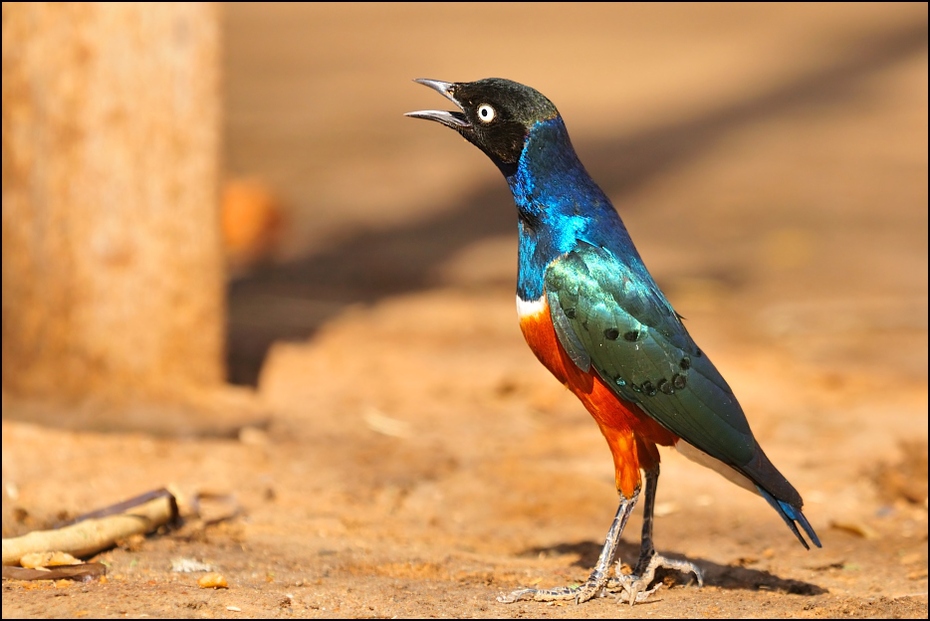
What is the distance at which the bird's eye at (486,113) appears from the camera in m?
3.86

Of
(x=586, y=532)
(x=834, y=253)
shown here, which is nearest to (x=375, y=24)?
(x=834, y=253)

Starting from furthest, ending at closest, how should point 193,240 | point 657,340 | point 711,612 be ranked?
point 193,240 < point 657,340 < point 711,612

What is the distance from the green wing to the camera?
370 centimetres

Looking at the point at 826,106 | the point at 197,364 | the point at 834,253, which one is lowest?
the point at 197,364

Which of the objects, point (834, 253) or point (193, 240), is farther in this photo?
point (834, 253)

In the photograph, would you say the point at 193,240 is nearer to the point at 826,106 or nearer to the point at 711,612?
the point at 711,612

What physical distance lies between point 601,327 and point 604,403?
0.26 meters

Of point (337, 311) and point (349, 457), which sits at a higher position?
point (337, 311)

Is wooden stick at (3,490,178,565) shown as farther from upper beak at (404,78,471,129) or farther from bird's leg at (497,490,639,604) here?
upper beak at (404,78,471,129)

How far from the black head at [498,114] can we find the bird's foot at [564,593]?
A: 1335 millimetres

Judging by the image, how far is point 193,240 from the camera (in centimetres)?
621

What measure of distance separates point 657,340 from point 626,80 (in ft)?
41.8

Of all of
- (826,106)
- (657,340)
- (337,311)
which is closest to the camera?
(657,340)

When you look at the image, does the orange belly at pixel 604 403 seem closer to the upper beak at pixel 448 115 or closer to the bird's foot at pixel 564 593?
the bird's foot at pixel 564 593
